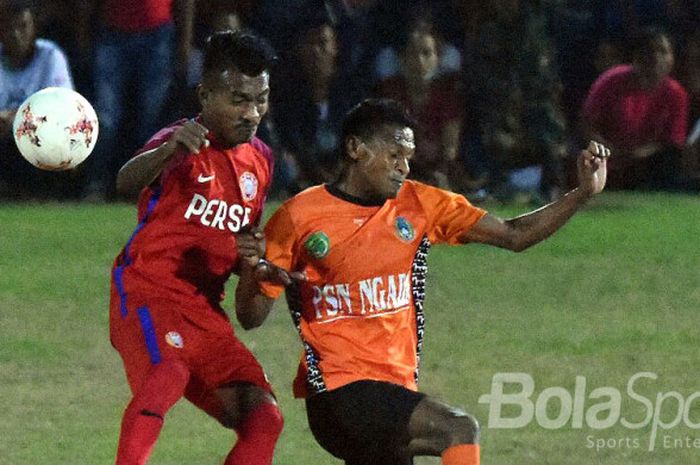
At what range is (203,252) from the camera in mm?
6770

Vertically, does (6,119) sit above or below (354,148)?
below

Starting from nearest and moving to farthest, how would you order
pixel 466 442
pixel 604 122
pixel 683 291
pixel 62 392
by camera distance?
pixel 466 442, pixel 62 392, pixel 683 291, pixel 604 122

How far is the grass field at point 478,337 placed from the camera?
8.18 m

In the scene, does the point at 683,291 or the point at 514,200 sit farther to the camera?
the point at 514,200

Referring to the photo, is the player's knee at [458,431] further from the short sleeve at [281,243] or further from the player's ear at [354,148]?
the player's ear at [354,148]

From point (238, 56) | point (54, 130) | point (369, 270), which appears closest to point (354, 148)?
point (369, 270)

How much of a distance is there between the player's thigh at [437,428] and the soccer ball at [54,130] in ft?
6.57

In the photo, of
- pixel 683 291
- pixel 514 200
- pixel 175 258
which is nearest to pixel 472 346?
pixel 683 291

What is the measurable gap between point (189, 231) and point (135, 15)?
328 inches

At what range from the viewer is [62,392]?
9.11m

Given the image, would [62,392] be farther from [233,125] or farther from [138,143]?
[138,143]

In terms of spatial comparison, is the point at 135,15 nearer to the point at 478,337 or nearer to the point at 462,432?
the point at 478,337

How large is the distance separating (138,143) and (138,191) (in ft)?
27.8

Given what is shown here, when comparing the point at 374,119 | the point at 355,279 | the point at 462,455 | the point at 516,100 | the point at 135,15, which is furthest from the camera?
the point at 516,100
